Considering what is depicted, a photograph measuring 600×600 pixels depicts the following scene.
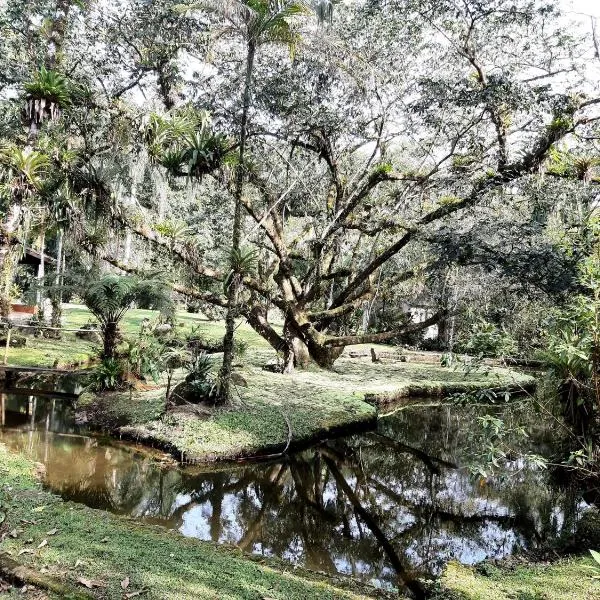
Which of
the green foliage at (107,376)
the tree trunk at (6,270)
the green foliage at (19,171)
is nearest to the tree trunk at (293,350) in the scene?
the green foliage at (107,376)

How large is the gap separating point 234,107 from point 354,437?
692 cm

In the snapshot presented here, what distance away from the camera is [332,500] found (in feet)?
22.9

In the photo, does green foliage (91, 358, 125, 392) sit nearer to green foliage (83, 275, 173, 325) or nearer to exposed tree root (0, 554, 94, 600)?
green foliage (83, 275, 173, 325)

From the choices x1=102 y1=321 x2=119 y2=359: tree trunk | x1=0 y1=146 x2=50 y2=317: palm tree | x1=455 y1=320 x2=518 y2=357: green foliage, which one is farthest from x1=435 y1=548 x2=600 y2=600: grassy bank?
x1=0 y1=146 x2=50 y2=317: palm tree

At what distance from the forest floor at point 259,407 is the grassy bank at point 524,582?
1.64 metres

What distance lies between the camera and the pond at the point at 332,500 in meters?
5.52

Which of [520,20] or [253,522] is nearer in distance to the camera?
[253,522]

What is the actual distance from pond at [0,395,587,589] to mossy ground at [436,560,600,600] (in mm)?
613

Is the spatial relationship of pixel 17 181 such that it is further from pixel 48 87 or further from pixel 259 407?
pixel 259 407

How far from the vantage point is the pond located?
18.1 ft

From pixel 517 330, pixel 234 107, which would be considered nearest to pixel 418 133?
pixel 234 107

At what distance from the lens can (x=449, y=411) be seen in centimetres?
1304

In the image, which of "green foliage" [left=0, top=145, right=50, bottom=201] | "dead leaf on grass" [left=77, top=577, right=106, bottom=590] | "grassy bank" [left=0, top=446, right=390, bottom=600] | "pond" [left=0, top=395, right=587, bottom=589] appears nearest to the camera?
"dead leaf on grass" [left=77, top=577, right=106, bottom=590]

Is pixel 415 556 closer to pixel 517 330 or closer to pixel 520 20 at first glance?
pixel 520 20
